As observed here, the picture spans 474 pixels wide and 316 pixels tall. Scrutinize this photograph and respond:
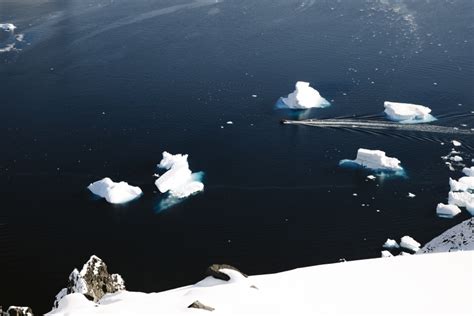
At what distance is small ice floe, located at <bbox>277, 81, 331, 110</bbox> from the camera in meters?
51.1

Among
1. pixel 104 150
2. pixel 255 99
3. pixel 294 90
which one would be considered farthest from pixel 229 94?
pixel 104 150

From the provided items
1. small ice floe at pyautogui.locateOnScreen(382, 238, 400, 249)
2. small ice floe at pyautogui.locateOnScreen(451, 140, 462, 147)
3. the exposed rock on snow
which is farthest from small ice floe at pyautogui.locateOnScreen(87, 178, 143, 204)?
small ice floe at pyautogui.locateOnScreen(451, 140, 462, 147)

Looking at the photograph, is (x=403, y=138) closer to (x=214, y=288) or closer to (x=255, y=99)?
(x=255, y=99)

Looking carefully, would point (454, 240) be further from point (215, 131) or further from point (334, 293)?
point (215, 131)

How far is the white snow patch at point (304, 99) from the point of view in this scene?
168 ft

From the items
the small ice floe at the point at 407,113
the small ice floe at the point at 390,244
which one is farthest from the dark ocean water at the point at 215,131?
the small ice floe at the point at 407,113

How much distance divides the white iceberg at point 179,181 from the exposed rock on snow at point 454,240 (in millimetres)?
15657

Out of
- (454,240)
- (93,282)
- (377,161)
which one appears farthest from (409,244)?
(93,282)

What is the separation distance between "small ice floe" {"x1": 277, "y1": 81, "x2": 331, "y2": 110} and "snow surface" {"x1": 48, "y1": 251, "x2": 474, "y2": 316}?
2677cm

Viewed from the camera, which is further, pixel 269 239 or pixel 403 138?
pixel 403 138

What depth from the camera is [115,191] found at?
39562mm

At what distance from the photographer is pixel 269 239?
36.5m

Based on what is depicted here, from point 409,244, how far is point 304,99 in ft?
63.3

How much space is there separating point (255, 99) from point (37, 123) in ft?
61.1
